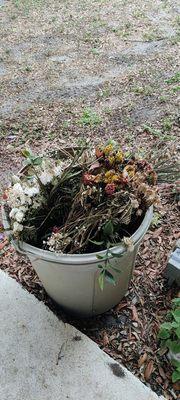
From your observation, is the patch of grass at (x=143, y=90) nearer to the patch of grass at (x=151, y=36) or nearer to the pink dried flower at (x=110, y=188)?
the patch of grass at (x=151, y=36)

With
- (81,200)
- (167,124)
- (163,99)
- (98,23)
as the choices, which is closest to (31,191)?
(81,200)

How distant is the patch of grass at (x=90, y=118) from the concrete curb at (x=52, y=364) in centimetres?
187

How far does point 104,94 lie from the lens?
12.0ft

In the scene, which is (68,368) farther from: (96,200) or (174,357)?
(96,200)

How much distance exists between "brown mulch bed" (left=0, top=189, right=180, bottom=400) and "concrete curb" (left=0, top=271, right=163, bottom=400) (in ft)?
0.31

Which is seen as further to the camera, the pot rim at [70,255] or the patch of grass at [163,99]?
the patch of grass at [163,99]

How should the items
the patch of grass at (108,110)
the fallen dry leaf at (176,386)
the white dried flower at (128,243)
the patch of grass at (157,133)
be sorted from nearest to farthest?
the white dried flower at (128,243) → the fallen dry leaf at (176,386) → the patch of grass at (157,133) → the patch of grass at (108,110)

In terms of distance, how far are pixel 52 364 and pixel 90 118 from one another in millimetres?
2227

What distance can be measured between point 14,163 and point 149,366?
6.26 ft

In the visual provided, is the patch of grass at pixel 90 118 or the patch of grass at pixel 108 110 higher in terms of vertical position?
the patch of grass at pixel 108 110

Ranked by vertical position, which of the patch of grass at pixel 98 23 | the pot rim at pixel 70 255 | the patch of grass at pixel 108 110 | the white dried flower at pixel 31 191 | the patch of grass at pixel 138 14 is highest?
the white dried flower at pixel 31 191

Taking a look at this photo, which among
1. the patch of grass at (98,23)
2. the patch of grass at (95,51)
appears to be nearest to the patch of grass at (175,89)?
the patch of grass at (95,51)

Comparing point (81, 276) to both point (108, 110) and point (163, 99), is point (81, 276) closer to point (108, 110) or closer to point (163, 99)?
point (108, 110)

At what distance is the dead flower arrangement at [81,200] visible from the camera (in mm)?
1526
